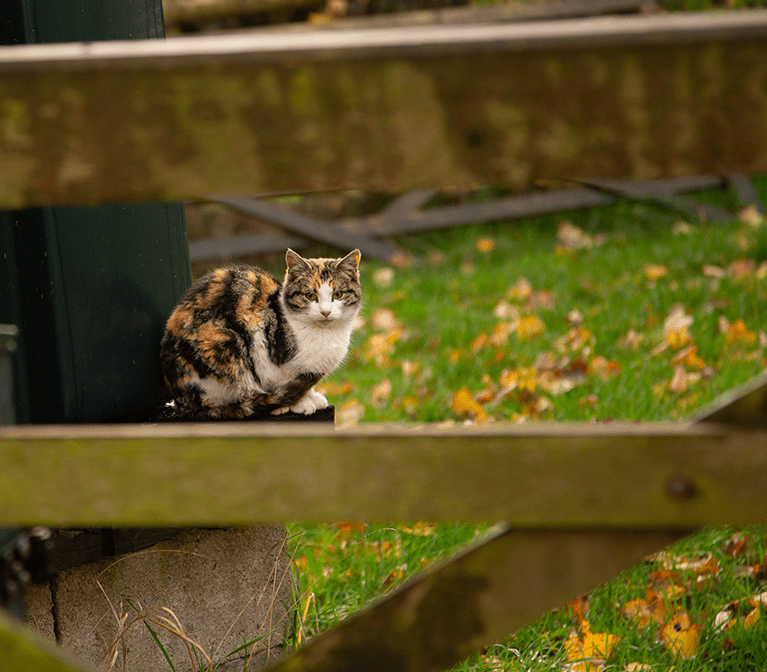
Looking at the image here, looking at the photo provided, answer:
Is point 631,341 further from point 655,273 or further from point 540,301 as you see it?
point 655,273

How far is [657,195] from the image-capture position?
6.25 m

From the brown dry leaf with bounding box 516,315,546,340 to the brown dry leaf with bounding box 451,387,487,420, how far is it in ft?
2.89

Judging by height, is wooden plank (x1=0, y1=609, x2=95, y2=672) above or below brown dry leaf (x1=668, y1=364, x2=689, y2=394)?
above

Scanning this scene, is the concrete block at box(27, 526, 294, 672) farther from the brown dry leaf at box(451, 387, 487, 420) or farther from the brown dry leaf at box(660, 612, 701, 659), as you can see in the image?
the brown dry leaf at box(451, 387, 487, 420)

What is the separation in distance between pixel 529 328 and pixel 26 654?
3.43 m

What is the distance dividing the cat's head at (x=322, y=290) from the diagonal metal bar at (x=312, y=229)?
3.45m

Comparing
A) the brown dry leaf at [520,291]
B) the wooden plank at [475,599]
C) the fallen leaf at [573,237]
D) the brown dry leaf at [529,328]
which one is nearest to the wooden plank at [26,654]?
the wooden plank at [475,599]

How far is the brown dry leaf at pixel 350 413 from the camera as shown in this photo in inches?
125

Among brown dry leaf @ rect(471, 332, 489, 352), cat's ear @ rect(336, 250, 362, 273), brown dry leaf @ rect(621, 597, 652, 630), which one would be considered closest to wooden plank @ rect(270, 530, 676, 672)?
brown dry leaf @ rect(621, 597, 652, 630)

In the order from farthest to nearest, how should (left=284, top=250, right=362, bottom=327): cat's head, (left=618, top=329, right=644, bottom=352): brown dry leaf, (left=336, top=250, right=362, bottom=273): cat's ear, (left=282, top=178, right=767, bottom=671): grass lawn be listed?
(left=618, top=329, right=644, bottom=352): brown dry leaf
(left=336, top=250, right=362, bottom=273): cat's ear
(left=284, top=250, right=362, bottom=327): cat's head
(left=282, top=178, right=767, bottom=671): grass lawn

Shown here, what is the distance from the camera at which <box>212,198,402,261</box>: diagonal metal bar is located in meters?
5.79

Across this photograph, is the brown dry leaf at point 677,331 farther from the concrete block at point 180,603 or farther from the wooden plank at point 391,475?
the wooden plank at point 391,475

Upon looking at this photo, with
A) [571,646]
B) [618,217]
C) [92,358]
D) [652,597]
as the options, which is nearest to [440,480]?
[92,358]

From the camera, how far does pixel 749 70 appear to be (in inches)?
29.1
